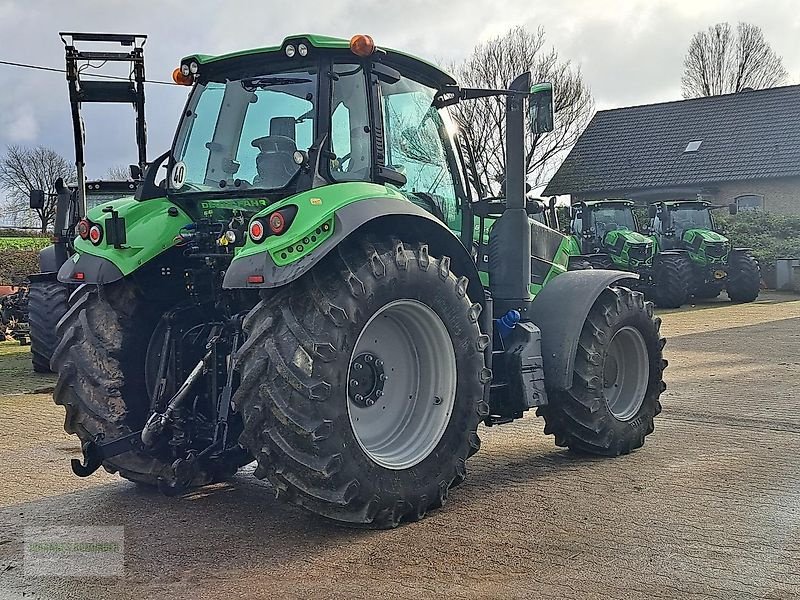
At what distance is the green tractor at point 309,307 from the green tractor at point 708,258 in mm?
17159

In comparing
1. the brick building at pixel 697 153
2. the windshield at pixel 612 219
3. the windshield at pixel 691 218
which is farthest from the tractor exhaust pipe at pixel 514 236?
the brick building at pixel 697 153

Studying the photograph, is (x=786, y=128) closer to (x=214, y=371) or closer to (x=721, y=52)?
(x=721, y=52)

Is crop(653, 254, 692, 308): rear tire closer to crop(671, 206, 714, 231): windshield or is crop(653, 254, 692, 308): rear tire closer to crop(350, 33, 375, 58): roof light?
crop(671, 206, 714, 231): windshield

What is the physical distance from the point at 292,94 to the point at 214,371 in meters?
1.57

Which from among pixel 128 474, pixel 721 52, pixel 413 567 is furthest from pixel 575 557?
pixel 721 52

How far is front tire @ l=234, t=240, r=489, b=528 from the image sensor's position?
4352 mm

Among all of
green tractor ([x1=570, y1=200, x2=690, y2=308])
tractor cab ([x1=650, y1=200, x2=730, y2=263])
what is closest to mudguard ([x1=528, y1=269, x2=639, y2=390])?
green tractor ([x1=570, y1=200, x2=690, y2=308])

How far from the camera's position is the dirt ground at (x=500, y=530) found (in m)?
4.01

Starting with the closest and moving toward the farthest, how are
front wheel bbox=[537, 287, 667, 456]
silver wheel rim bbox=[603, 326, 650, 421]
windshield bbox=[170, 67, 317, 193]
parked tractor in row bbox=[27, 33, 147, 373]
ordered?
windshield bbox=[170, 67, 317, 193] < front wheel bbox=[537, 287, 667, 456] < silver wheel rim bbox=[603, 326, 650, 421] < parked tractor in row bbox=[27, 33, 147, 373]

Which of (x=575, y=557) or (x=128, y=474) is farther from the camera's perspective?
(x=128, y=474)

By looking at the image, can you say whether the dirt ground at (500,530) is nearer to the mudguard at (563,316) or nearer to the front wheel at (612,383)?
the front wheel at (612,383)

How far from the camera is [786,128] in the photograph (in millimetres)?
35531

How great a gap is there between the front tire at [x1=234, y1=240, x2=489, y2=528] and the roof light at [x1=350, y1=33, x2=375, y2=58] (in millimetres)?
999

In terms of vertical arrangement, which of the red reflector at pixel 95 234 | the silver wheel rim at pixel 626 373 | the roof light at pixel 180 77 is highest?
the roof light at pixel 180 77
